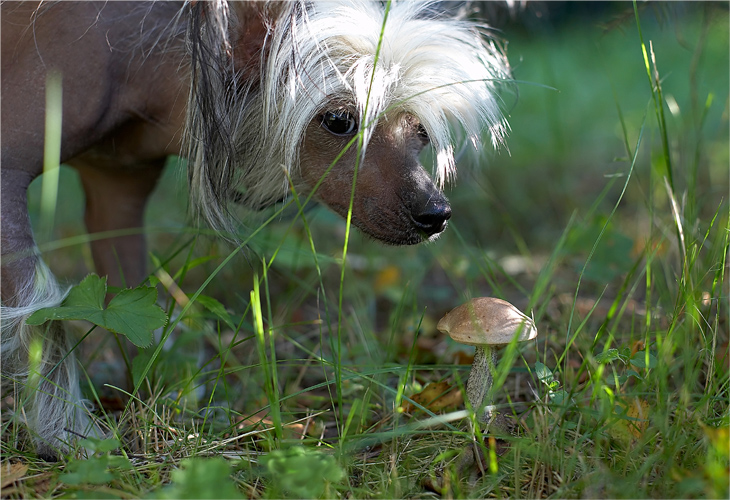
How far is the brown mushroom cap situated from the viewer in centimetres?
136

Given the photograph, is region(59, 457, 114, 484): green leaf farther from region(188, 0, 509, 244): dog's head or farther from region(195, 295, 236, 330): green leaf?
region(188, 0, 509, 244): dog's head

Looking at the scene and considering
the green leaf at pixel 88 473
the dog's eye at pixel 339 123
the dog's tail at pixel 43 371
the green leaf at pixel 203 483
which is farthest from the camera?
the dog's eye at pixel 339 123

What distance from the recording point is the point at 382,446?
155 cm

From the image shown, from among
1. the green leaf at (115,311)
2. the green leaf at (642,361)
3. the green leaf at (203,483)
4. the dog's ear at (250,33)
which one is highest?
the dog's ear at (250,33)

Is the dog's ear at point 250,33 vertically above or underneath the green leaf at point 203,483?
above

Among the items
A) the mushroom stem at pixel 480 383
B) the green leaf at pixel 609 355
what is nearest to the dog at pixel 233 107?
the mushroom stem at pixel 480 383

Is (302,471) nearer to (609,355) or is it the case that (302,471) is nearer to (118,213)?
(609,355)

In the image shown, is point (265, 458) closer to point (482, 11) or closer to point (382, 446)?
point (382, 446)

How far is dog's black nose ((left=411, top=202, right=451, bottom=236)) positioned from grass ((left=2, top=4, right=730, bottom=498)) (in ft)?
0.52

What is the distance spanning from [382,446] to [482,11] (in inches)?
80.2

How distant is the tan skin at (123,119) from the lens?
1.67 m

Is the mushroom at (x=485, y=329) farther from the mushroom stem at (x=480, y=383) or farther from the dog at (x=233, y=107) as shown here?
the dog at (x=233, y=107)

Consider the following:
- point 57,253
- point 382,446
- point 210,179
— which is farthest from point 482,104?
point 57,253

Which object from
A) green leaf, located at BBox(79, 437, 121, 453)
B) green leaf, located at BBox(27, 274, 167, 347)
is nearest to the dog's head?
green leaf, located at BBox(27, 274, 167, 347)
